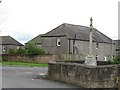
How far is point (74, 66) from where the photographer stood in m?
18.8

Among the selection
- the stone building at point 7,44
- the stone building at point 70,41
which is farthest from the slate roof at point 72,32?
the stone building at point 7,44

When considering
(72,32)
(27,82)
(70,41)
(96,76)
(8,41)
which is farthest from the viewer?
(8,41)

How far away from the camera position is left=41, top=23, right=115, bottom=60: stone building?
5531cm

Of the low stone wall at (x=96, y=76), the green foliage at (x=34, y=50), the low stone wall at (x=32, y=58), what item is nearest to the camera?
the low stone wall at (x=96, y=76)

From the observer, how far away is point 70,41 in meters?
55.1

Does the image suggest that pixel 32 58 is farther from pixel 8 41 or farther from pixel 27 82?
pixel 27 82

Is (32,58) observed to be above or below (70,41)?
below

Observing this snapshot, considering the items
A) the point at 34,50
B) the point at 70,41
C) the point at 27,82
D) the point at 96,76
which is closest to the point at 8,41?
the point at 34,50

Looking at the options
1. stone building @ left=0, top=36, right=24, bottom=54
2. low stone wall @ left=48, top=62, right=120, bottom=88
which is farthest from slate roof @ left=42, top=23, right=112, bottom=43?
low stone wall @ left=48, top=62, right=120, bottom=88

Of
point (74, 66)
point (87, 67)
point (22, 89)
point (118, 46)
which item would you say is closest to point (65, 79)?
point (74, 66)

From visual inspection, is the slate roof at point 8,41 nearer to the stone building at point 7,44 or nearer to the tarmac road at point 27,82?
the stone building at point 7,44

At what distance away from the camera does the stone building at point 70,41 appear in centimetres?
5531

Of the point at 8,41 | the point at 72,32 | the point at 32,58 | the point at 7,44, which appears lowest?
the point at 32,58

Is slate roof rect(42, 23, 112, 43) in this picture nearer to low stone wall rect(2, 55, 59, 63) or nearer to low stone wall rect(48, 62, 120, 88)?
low stone wall rect(2, 55, 59, 63)
